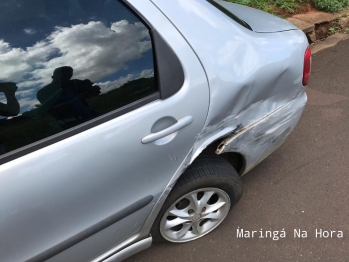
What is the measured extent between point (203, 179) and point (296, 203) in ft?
2.95

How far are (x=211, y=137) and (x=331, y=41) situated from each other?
3400mm

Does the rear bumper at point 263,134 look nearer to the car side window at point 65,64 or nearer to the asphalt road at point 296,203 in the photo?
the asphalt road at point 296,203

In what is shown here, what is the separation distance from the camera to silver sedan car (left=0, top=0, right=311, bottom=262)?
4.47ft

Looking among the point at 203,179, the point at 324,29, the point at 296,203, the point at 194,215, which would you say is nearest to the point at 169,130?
the point at 203,179

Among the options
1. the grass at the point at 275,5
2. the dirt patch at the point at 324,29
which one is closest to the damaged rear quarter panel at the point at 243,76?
the dirt patch at the point at 324,29

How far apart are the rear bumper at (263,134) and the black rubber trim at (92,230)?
52cm

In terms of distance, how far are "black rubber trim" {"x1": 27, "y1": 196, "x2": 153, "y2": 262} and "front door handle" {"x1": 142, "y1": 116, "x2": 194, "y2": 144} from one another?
33 cm

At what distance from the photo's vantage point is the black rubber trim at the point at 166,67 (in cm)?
155

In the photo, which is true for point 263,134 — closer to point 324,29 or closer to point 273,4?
point 324,29

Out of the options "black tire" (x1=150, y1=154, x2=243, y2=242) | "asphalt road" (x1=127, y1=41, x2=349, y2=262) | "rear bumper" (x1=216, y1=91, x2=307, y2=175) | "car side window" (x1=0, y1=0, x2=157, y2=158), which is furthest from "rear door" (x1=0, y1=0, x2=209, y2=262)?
"asphalt road" (x1=127, y1=41, x2=349, y2=262)

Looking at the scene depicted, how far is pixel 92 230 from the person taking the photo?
1.61 meters

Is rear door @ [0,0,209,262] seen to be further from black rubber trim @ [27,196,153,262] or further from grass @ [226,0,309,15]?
grass @ [226,0,309,15]

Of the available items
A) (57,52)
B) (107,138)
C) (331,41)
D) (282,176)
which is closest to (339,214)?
(282,176)

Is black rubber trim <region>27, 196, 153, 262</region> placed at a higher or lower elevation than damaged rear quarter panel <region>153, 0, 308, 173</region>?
lower
